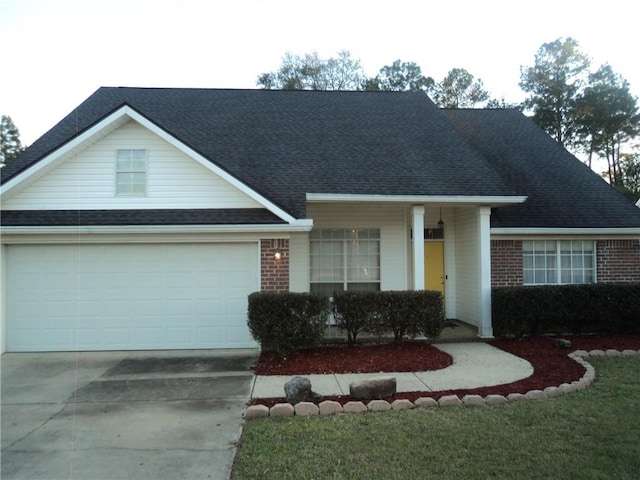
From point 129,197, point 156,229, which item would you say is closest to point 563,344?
point 156,229

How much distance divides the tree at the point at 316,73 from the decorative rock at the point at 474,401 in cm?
3146

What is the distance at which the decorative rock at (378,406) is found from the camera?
5707mm

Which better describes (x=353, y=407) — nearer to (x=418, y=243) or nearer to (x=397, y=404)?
(x=397, y=404)

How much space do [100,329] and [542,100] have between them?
34.2 meters

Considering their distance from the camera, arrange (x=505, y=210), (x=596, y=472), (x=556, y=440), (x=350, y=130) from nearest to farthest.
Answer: (x=596, y=472), (x=556, y=440), (x=505, y=210), (x=350, y=130)

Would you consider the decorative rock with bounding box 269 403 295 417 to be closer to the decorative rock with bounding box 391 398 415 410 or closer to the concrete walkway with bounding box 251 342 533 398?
the concrete walkway with bounding box 251 342 533 398

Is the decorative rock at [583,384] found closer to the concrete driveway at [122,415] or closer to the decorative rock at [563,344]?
the decorative rock at [563,344]

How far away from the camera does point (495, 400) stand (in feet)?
19.6

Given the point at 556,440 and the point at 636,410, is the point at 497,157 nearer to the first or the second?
the point at 636,410

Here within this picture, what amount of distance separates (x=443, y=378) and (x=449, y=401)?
4.41 feet

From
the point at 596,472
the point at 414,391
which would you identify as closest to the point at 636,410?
the point at 596,472

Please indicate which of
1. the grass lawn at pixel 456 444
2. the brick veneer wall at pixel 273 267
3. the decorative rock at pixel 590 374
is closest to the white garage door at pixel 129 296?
the brick veneer wall at pixel 273 267

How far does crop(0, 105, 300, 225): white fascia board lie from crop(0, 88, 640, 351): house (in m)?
0.03

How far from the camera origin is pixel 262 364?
8109 millimetres
